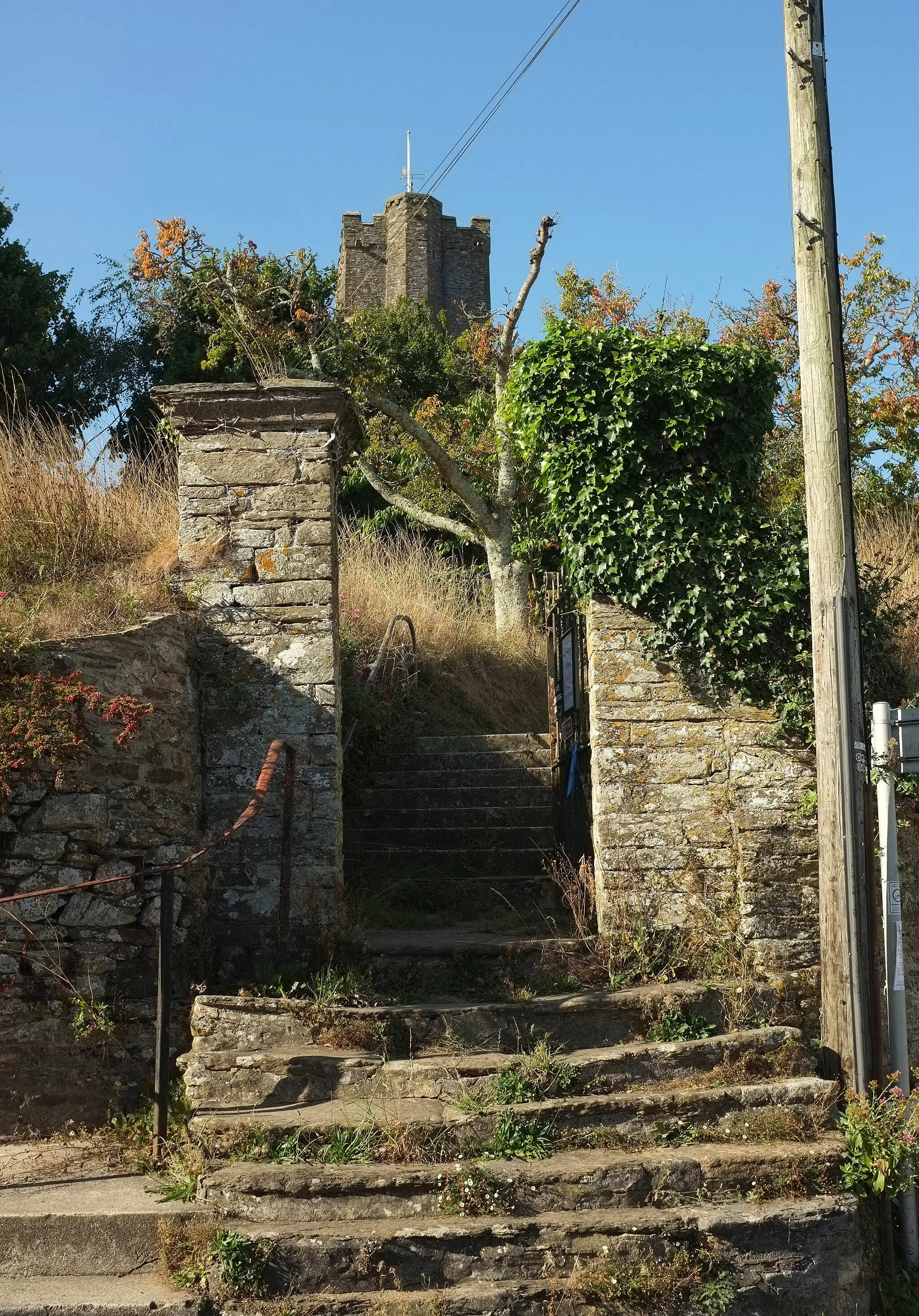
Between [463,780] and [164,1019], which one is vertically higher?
[463,780]

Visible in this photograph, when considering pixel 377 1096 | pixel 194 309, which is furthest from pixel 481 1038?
pixel 194 309

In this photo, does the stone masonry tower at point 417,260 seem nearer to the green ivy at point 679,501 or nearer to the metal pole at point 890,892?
the green ivy at point 679,501

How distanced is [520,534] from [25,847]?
33.5 ft

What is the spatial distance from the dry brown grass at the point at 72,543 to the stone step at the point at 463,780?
8.44 feet

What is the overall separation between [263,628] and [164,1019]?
234cm

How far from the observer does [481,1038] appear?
18.5 ft

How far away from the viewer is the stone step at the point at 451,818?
8.51m

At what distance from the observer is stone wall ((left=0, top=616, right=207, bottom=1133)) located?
548 cm

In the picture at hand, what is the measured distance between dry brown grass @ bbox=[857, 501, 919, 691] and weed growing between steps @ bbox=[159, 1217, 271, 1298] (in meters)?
4.78

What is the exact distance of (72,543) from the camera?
7.70 meters

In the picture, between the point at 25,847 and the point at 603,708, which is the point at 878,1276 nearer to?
the point at 603,708

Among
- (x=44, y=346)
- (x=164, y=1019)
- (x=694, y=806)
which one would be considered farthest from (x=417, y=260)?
(x=164, y=1019)

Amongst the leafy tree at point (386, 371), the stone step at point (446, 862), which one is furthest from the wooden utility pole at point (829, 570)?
the leafy tree at point (386, 371)

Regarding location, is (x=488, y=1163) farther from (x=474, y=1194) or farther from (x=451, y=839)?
(x=451, y=839)
